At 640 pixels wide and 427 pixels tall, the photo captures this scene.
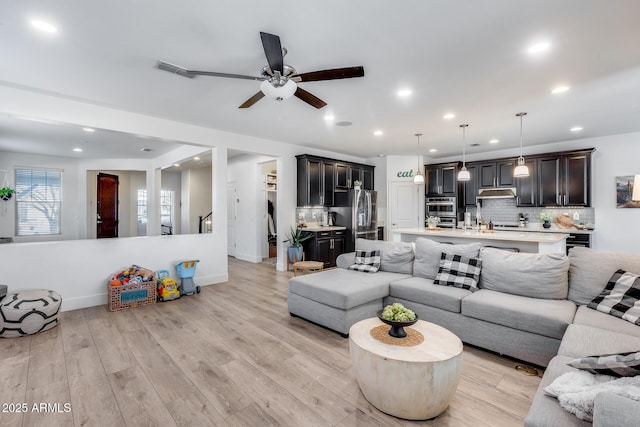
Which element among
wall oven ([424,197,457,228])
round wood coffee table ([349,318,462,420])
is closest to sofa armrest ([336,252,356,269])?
round wood coffee table ([349,318,462,420])

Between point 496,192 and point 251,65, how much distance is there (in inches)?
242

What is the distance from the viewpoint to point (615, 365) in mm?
1320

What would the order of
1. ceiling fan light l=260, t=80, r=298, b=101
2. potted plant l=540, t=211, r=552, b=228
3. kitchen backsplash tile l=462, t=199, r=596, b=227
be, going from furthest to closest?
potted plant l=540, t=211, r=552, b=228 → kitchen backsplash tile l=462, t=199, r=596, b=227 → ceiling fan light l=260, t=80, r=298, b=101

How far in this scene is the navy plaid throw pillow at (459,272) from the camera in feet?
10.2

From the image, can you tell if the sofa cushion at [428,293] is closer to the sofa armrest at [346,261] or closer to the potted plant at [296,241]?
the sofa armrest at [346,261]

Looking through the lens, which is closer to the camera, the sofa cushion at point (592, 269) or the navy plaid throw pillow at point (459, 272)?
the sofa cushion at point (592, 269)

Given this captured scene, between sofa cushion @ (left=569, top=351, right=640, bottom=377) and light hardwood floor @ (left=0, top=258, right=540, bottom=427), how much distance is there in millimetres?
666

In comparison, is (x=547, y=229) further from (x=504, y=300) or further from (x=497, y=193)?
(x=504, y=300)

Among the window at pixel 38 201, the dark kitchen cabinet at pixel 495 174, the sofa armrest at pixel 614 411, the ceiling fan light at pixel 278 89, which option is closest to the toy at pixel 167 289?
the ceiling fan light at pixel 278 89

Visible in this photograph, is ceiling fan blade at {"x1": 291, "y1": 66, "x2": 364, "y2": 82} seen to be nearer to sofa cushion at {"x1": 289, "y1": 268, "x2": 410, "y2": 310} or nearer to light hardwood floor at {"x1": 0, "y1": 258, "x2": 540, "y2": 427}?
sofa cushion at {"x1": 289, "y1": 268, "x2": 410, "y2": 310}

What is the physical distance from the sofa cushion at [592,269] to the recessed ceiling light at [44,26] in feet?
16.3

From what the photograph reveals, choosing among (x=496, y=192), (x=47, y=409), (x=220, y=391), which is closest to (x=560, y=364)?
(x=220, y=391)

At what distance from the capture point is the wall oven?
24.0 ft

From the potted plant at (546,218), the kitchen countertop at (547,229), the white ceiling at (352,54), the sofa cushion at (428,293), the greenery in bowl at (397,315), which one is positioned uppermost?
the white ceiling at (352,54)
